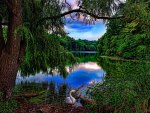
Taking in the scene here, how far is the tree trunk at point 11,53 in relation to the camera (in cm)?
909

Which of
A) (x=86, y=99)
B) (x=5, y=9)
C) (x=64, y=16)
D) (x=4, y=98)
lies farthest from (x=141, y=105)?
(x=5, y=9)

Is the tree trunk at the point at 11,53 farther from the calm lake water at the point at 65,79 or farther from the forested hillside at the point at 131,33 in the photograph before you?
the forested hillside at the point at 131,33

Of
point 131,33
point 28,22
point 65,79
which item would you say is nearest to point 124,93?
point 28,22

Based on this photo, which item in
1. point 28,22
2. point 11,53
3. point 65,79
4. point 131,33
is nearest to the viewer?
point 11,53

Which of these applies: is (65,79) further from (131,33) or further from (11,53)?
(131,33)

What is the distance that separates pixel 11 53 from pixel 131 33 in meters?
41.4

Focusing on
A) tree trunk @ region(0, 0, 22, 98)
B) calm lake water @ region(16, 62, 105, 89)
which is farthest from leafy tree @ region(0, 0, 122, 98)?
calm lake water @ region(16, 62, 105, 89)

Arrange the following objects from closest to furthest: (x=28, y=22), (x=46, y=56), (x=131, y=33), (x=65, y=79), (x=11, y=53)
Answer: (x=11, y=53), (x=28, y=22), (x=46, y=56), (x=65, y=79), (x=131, y=33)

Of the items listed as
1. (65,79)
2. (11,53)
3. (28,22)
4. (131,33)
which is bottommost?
(65,79)

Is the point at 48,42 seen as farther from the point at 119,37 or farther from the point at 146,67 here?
the point at 119,37

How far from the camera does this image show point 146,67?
301 inches

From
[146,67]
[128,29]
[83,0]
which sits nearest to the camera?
[146,67]

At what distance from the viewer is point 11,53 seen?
365 inches

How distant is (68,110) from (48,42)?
3.17 m
